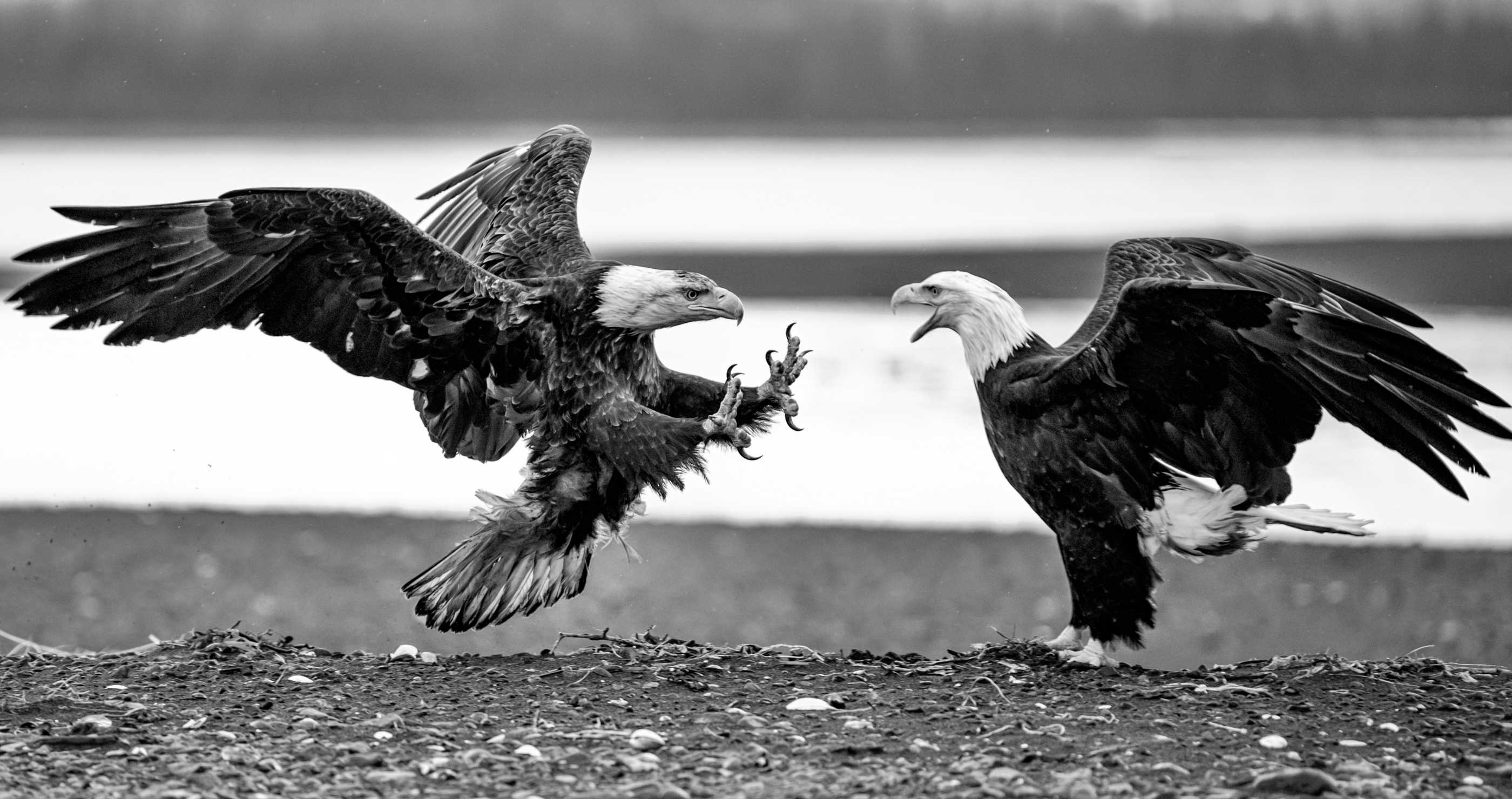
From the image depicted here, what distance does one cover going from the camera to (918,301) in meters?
6.70

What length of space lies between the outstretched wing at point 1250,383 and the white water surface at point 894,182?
402 inches

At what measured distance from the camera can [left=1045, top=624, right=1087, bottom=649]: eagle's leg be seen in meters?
6.25

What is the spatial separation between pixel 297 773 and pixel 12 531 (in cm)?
566

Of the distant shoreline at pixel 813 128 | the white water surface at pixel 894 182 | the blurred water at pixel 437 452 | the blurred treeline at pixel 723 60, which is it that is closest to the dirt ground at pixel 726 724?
the blurred water at pixel 437 452

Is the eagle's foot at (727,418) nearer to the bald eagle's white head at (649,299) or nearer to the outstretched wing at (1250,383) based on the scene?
the bald eagle's white head at (649,299)

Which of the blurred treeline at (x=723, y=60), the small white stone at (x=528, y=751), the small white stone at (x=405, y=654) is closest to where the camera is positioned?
the small white stone at (x=528, y=751)

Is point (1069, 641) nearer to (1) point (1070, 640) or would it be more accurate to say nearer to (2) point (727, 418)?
(1) point (1070, 640)

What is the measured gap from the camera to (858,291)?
49.6ft

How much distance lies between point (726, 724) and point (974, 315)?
7.07ft

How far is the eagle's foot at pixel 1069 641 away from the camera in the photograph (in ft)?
20.5

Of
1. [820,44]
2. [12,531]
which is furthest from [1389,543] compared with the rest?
[820,44]

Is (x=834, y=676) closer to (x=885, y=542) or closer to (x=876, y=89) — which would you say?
(x=885, y=542)

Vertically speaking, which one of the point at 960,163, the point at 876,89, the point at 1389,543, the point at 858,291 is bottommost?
the point at 1389,543

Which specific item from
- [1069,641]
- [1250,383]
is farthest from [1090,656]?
[1250,383]
